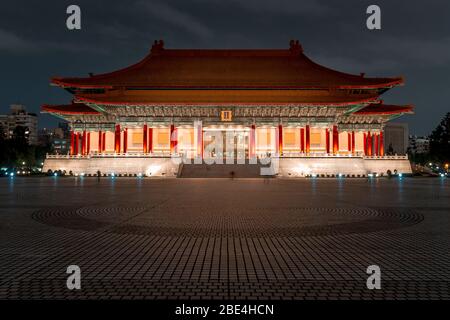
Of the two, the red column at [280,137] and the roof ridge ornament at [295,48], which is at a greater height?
the roof ridge ornament at [295,48]

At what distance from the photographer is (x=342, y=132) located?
54406mm

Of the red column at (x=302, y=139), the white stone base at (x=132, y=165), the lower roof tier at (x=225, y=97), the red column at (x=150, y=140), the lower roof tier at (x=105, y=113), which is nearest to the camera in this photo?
the white stone base at (x=132, y=165)

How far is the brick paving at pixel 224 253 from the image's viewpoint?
5.87 metres

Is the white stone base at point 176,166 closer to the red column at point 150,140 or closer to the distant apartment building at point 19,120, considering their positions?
the red column at point 150,140

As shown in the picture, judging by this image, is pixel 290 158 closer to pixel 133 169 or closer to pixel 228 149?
pixel 228 149

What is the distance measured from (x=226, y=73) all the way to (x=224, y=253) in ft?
152

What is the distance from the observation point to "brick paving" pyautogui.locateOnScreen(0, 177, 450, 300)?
5.87 meters

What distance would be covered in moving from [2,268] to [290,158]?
39.8 m

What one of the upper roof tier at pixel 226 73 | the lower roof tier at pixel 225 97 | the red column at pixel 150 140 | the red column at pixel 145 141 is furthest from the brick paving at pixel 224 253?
the red column at pixel 150 140

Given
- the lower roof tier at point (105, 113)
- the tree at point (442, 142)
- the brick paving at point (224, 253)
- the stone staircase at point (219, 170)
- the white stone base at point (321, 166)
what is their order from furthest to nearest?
1. the tree at point (442, 142)
2. the lower roof tier at point (105, 113)
3. the white stone base at point (321, 166)
4. the stone staircase at point (219, 170)
5. the brick paving at point (224, 253)

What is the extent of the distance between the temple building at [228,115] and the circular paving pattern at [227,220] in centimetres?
2971

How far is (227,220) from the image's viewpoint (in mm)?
12281

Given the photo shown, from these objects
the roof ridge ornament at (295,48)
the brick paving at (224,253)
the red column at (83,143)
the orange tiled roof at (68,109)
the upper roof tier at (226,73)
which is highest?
the roof ridge ornament at (295,48)
